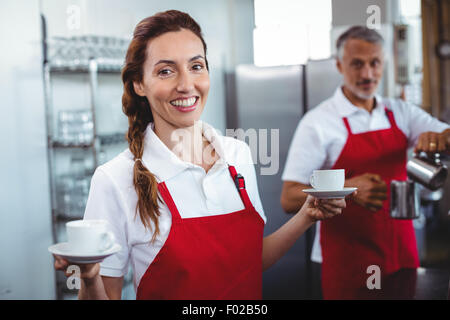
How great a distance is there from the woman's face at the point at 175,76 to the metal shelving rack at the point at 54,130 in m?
1.02

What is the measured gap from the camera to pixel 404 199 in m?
1.17

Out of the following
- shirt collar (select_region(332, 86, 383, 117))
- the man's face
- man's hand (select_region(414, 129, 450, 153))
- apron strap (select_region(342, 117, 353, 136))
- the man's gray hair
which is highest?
the man's gray hair

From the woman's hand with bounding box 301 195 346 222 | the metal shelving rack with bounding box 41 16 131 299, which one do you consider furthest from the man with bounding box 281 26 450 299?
the metal shelving rack with bounding box 41 16 131 299

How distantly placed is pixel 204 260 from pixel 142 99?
1.01ft

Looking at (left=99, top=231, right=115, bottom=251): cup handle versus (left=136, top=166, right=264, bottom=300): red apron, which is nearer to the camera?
(left=99, top=231, right=115, bottom=251): cup handle

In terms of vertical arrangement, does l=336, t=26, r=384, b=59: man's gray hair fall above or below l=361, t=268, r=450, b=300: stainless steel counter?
above

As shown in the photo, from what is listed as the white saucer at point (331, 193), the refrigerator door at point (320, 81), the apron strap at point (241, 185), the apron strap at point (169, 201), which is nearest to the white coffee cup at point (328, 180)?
the white saucer at point (331, 193)

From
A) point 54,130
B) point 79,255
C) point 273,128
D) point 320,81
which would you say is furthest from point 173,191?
point 320,81

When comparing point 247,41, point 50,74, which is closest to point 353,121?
point 247,41

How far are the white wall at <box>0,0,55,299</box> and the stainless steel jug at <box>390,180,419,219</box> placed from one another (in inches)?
46.3

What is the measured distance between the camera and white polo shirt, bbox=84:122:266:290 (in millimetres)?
790

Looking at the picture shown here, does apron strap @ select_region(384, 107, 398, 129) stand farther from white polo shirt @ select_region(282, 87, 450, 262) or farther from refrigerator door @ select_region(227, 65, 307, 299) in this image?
refrigerator door @ select_region(227, 65, 307, 299)

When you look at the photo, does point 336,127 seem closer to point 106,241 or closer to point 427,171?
point 427,171

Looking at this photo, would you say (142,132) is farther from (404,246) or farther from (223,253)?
(404,246)
